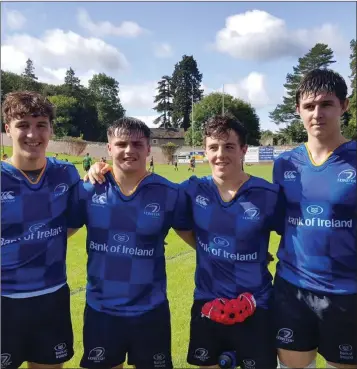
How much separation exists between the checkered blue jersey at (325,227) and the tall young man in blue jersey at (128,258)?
3.14 feet

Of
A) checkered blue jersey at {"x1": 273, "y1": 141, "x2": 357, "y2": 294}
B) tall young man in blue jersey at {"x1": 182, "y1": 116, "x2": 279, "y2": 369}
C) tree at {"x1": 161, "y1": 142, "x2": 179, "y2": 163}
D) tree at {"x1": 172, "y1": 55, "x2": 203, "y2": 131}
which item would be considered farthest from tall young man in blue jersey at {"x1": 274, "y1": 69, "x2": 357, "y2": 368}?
tree at {"x1": 172, "y1": 55, "x2": 203, "y2": 131}

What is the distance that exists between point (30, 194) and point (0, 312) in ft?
2.97

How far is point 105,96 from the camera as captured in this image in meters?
88.9

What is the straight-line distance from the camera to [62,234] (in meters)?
3.34

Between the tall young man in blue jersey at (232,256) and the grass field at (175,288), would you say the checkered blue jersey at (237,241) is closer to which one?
the tall young man in blue jersey at (232,256)

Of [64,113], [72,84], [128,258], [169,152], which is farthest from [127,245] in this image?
[72,84]

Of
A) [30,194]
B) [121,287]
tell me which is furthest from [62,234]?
[121,287]

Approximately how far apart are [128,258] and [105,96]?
89.2 metres

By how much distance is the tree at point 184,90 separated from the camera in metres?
93.1

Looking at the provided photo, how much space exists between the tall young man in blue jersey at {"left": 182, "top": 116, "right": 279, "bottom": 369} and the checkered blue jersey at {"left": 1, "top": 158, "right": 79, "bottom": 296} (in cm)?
112

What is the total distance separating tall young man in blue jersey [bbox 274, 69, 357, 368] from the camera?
2977 mm

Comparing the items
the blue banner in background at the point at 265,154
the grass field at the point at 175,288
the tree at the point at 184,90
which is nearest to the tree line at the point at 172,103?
the tree at the point at 184,90

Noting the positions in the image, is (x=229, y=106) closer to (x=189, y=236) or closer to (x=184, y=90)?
(x=184, y=90)

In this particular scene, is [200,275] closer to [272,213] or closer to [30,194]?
[272,213]
